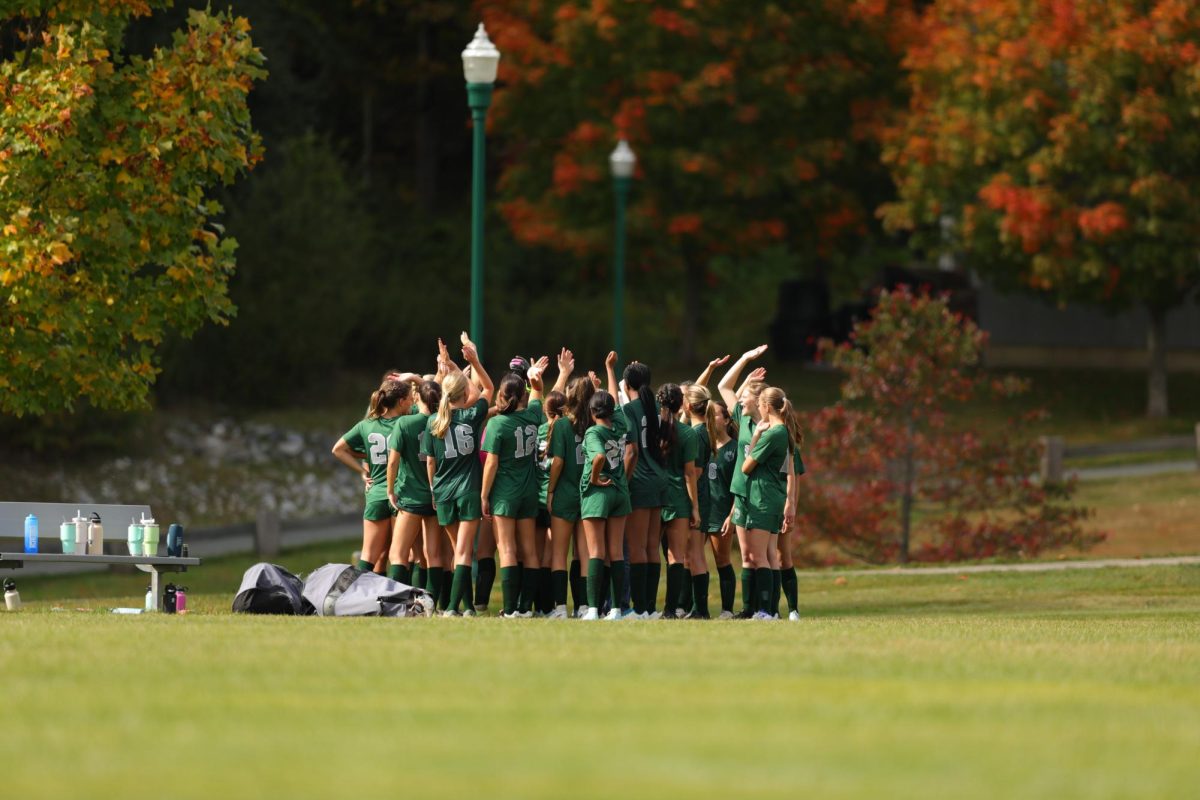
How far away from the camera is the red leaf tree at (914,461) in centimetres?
2838

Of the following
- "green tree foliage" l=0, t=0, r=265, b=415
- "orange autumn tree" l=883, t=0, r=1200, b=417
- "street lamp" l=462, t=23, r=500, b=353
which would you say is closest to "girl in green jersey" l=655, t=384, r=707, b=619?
"street lamp" l=462, t=23, r=500, b=353

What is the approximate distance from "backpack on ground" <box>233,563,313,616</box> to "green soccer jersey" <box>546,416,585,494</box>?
218cm

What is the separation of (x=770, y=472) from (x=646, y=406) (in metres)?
1.13

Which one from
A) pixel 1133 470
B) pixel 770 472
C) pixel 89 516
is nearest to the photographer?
pixel 770 472

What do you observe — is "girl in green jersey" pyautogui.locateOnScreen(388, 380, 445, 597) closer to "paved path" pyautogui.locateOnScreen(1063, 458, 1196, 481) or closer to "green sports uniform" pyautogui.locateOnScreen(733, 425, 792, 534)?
"green sports uniform" pyautogui.locateOnScreen(733, 425, 792, 534)

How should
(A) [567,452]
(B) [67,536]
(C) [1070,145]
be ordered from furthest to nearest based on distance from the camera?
(C) [1070,145] < (B) [67,536] < (A) [567,452]

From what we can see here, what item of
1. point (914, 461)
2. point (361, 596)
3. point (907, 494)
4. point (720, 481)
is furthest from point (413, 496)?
point (914, 461)

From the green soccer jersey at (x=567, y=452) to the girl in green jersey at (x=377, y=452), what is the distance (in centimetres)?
141

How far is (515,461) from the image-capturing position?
1741cm

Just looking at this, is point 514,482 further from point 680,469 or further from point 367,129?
point 367,129

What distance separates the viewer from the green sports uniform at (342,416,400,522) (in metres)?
18.2

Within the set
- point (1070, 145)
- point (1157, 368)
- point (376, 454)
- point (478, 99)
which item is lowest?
point (376, 454)

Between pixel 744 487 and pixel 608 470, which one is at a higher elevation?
pixel 608 470

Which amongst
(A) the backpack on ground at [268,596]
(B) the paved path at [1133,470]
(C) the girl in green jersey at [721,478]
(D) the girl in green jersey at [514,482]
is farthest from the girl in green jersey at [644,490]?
(B) the paved path at [1133,470]
